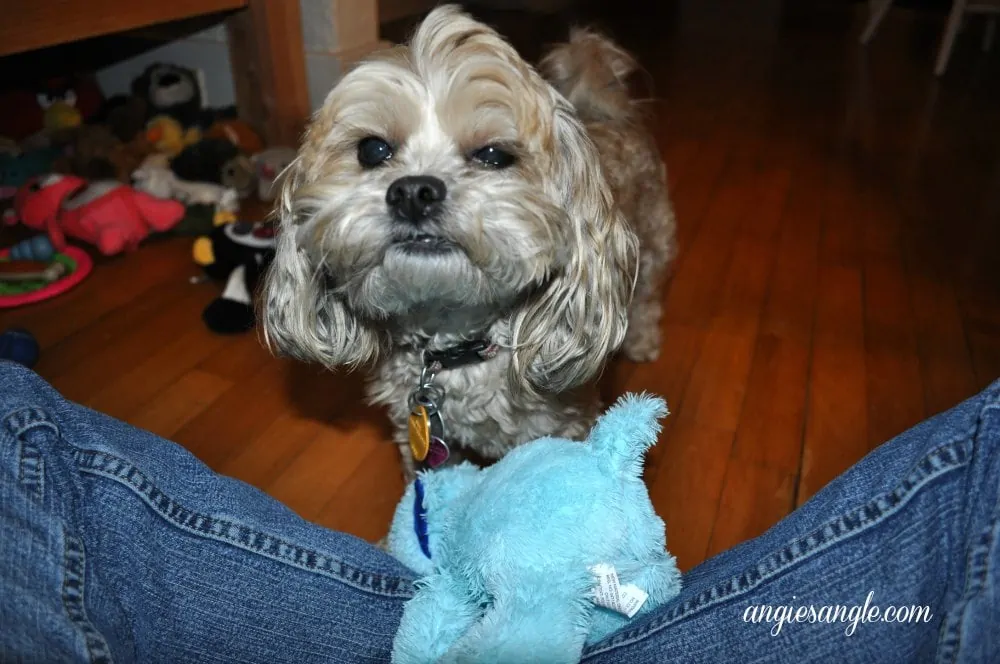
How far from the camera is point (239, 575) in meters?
1.11

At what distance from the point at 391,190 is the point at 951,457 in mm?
809

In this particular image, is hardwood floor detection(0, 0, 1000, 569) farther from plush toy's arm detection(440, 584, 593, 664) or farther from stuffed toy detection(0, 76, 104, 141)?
stuffed toy detection(0, 76, 104, 141)

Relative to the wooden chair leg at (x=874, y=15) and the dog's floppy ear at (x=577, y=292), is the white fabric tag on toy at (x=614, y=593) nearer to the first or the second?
the dog's floppy ear at (x=577, y=292)

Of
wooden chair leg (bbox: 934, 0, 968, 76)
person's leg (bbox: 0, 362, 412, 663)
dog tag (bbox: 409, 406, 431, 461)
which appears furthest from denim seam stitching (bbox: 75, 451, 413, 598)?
wooden chair leg (bbox: 934, 0, 968, 76)

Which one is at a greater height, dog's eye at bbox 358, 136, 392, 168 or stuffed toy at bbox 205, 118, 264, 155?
dog's eye at bbox 358, 136, 392, 168

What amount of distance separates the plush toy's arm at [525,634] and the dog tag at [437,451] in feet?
1.36

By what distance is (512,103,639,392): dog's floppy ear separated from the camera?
4.08ft

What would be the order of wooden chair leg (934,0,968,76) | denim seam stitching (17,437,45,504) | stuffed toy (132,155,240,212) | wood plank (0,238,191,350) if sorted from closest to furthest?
1. denim seam stitching (17,437,45,504)
2. wood plank (0,238,191,350)
3. stuffed toy (132,155,240,212)
4. wooden chair leg (934,0,968,76)

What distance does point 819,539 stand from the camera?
3.26 feet

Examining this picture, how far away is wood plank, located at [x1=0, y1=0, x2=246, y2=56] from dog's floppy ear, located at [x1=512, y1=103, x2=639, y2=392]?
1669 millimetres

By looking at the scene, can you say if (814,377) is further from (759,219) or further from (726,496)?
(759,219)

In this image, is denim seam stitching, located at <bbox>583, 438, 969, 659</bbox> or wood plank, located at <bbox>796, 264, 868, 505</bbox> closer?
denim seam stitching, located at <bbox>583, 438, 969, 659</bbox>

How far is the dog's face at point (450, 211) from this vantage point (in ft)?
3.50

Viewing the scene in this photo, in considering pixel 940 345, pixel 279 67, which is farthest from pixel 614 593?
pixel 279 67
